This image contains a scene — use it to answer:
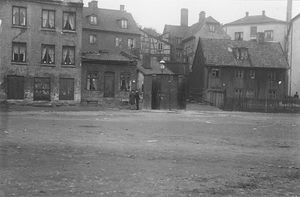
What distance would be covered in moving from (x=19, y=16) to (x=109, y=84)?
1115cm

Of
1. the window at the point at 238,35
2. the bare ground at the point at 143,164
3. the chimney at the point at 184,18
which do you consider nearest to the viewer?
the bare ground at the point at 143,164

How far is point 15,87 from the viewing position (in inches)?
1704

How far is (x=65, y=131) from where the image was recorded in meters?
19.0

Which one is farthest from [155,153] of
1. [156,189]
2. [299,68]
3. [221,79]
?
[299,68]

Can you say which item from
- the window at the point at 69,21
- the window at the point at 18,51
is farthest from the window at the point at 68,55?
the window at the point at 18,51

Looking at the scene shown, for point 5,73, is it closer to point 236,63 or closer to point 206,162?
point 236,63

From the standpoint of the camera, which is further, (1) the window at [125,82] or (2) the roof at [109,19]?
(2) the roof at [109,19]

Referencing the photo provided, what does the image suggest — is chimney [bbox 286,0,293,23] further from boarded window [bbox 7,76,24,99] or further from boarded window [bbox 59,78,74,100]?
boarded window [bbox 7,76,24,99]

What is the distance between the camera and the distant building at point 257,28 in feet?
242

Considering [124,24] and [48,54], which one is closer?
[48,54]

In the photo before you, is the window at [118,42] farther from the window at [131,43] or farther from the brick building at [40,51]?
the brick building at [40,51]

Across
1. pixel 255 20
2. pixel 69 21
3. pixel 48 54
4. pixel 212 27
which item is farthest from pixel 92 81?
pixel 255 20

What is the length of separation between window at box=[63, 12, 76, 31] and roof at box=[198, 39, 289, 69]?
58.6 ft

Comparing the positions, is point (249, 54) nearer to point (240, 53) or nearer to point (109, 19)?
point (240, 53)
